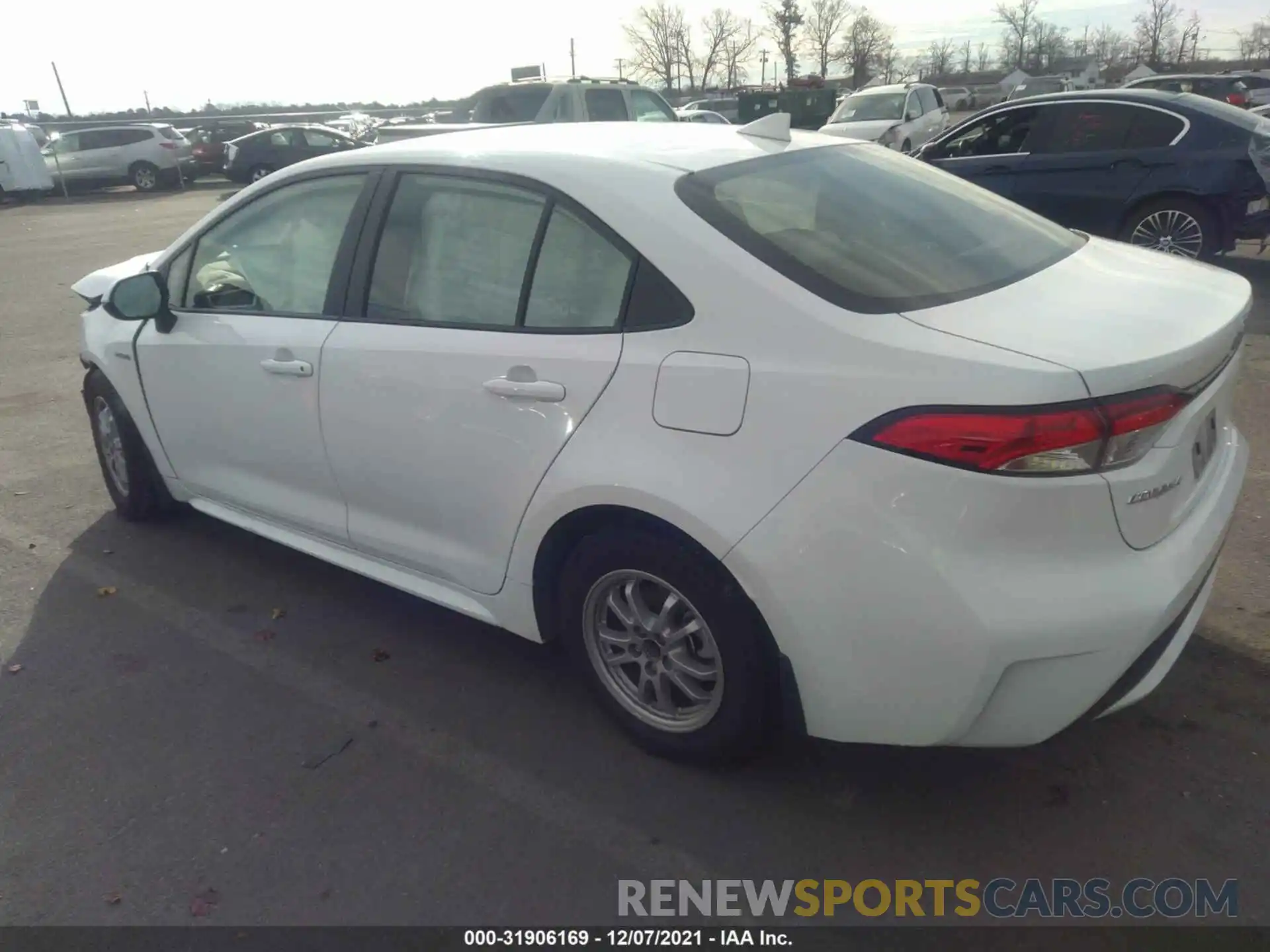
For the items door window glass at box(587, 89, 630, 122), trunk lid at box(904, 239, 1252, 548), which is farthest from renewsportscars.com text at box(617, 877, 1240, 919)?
door window glass at box(587, 89, 630, 122)

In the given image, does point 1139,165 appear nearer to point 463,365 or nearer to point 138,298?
point 463,365

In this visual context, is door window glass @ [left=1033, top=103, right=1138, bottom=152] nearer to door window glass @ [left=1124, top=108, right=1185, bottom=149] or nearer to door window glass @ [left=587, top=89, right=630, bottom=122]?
door window glass @ [left=1124, top=108, right=1185, bottom=149]

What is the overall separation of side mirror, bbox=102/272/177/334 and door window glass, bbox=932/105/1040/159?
7.94m

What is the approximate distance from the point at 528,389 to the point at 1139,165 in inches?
304

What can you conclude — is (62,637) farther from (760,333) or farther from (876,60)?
(876,60)

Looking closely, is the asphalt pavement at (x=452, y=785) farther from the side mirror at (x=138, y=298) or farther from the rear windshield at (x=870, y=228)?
the rear windshield at (x=870, y=228)

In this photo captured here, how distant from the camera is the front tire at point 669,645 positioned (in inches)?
101

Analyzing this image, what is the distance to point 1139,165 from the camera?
336 inches

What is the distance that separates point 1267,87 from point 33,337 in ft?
86.1

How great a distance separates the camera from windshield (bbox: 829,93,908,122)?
1958cm

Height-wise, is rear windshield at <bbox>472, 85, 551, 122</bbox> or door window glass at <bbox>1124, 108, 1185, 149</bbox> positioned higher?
rear windshield at <bbox>472, 85, 551, 122</bbox>

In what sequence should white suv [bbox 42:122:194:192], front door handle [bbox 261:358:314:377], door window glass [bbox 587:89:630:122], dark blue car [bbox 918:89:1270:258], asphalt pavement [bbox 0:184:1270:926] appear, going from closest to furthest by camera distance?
asphalt pavement [bbox 0:184:1270:926]
front door handle [bbox 261:358:314:377]
dark blue car [bbox 918:89:1270:258]
door window glass [bbox 587:89:630:122]
white suv [bbox 42:122:194:192]

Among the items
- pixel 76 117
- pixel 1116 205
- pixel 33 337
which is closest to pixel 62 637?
pixel 33 337

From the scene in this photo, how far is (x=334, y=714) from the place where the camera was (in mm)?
3305
